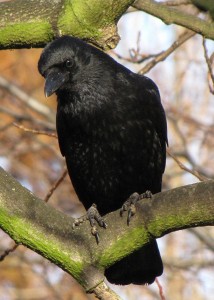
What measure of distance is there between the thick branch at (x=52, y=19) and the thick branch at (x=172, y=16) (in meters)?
0.34

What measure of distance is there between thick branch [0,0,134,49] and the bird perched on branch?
13cm

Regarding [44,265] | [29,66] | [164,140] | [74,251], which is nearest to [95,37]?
[164,140]

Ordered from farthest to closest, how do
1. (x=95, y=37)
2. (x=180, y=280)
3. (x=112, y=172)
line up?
(x=180, y=280) → (x=112, y=172) → (x=95, y=37)

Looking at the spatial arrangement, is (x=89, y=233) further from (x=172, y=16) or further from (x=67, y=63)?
(x=172, y=16)

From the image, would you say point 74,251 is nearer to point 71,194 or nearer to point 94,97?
point 94,97

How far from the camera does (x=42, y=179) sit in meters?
10.4

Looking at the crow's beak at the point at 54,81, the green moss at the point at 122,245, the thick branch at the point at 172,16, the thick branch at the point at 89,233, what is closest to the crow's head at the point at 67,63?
the crow's beak at the point at 54,81

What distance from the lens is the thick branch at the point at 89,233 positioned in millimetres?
3998

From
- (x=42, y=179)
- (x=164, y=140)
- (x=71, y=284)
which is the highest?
(x=164, y=140)

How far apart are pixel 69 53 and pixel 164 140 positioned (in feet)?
3.22

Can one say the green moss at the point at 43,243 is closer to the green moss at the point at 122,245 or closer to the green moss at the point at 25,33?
the green moss at the point at 122,245

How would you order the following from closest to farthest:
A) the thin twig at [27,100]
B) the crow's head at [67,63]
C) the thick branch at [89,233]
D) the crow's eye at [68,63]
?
1. the thick branch at [89,233]
2. the crow's head at [67,63]
3. the crow's eye at [68,63]
4. the thin twig at [27,100]

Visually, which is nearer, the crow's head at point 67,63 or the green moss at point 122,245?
the green moss at point 122,245

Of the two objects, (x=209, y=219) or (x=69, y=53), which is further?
(x=69, y=53)
